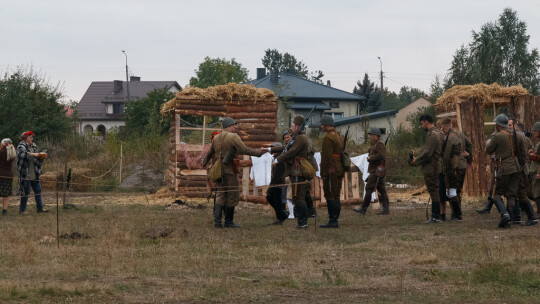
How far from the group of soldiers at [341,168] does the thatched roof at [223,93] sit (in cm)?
869

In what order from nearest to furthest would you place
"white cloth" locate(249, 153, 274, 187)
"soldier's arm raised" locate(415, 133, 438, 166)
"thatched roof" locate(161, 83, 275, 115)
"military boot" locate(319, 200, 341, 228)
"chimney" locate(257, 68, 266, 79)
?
1. "military boot" locate(319, 200, 341, 228)
2. "soldier's arm raised" locate(415, 133, 438, 166)
3. "white cloth" locate(249, 153, 274, 187)
4. "thatched roof" locate(161, 83, 275, 115)
5. "chimney" locate(257, 68, 266, 79)

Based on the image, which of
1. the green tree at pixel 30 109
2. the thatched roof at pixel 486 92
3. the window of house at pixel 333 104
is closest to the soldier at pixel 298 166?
the thatched roof at pixel 486 92

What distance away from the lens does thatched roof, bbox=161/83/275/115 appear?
23516 millimetres

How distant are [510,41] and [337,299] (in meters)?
55.3

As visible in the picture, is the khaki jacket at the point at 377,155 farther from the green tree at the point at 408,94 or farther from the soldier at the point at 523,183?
the green tree at the point at 408,94

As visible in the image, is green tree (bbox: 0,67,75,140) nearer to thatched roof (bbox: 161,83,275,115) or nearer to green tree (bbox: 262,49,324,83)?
thatched roof (bbox: 161,83,275,115)

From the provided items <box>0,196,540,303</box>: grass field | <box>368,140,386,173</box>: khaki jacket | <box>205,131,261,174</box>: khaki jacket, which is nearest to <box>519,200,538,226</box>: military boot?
<box>0,196,540,303</box>: grass field

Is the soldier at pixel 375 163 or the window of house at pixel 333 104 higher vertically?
the window of house at pixel 333 104

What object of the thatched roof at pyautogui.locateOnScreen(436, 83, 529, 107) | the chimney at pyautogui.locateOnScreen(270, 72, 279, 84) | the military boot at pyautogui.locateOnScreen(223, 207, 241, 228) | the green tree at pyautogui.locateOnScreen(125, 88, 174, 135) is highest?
the chimney at pyautogui.locateOnScreen(270, 72, 279, 84)

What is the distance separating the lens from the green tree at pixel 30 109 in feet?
124

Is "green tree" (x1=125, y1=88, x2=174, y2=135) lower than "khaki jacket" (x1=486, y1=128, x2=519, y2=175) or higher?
higher

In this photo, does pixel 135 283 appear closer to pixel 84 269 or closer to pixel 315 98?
pixel 84 269

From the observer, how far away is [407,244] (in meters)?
11.6

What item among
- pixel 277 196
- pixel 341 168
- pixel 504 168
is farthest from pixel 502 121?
pixel 277 196
